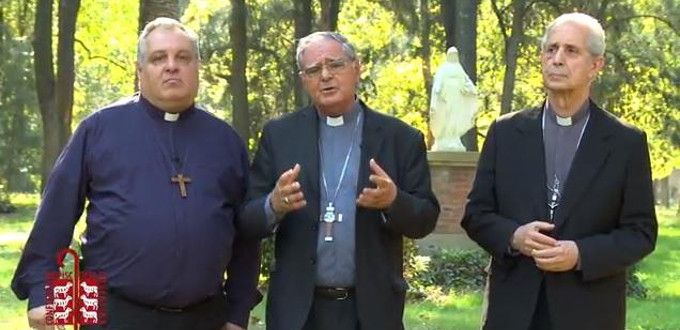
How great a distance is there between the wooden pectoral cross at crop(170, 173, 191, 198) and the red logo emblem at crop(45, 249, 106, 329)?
0.49 metres

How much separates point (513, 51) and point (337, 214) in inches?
869

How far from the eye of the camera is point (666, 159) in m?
39.4

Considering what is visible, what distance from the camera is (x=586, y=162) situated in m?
4.52

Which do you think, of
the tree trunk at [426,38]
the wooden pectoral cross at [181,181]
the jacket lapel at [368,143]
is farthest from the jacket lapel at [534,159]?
the tree trunk at [426,38]

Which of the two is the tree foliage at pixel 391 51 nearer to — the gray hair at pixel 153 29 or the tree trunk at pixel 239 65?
the tree trunk at pixel 239 65

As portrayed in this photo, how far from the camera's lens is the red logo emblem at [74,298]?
13.9 feet

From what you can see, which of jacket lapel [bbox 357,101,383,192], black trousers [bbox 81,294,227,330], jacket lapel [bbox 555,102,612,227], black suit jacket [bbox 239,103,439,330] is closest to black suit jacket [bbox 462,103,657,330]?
jacket lapel [bbox 555,102,612,227]

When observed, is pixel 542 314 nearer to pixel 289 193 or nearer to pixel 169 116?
pixel 289 193

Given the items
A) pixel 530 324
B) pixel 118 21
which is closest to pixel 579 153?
pixel 530 324

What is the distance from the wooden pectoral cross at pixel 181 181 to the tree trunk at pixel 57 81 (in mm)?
17000

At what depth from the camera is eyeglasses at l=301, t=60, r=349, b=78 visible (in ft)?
14.8

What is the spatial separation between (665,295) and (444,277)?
2724 millimetres

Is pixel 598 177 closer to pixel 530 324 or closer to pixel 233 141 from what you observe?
pixel 530 324

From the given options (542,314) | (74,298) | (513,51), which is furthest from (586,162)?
(513,51)
